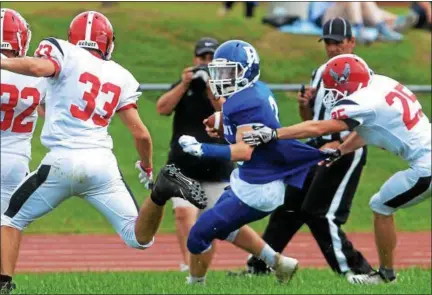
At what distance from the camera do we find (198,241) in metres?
9.34

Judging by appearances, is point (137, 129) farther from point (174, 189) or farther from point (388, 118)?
point (388, 118)

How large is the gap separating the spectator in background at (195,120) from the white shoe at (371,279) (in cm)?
144

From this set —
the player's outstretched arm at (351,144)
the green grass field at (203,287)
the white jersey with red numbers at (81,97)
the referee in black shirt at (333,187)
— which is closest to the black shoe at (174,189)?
the white jersey with red numbers at (81,97)

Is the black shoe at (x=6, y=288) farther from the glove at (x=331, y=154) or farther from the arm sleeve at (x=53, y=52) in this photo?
the glove at (x=331, y=154)

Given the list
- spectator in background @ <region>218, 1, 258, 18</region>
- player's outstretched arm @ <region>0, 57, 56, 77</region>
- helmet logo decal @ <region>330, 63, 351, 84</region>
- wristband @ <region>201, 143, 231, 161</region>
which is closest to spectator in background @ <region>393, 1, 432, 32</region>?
spectator in background @ <region>218, 1, 258, 18</region>

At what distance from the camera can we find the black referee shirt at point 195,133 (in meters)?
10.9

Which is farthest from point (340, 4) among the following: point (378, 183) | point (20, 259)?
→ point (20, 259)

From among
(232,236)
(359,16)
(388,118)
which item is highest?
(388,118)

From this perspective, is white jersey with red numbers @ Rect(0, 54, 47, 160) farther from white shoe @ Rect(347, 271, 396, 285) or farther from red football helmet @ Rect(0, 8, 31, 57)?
white shoe @ Rect(347, 271, 396, 285)

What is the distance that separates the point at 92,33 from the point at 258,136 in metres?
1.37

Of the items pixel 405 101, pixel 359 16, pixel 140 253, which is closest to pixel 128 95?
pixel 405 101

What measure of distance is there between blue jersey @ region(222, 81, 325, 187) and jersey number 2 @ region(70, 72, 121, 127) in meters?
0.93

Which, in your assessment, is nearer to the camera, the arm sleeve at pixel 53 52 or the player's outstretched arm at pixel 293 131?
the arm sleeve at pixel 53 52

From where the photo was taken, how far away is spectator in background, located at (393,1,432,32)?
23355mm
